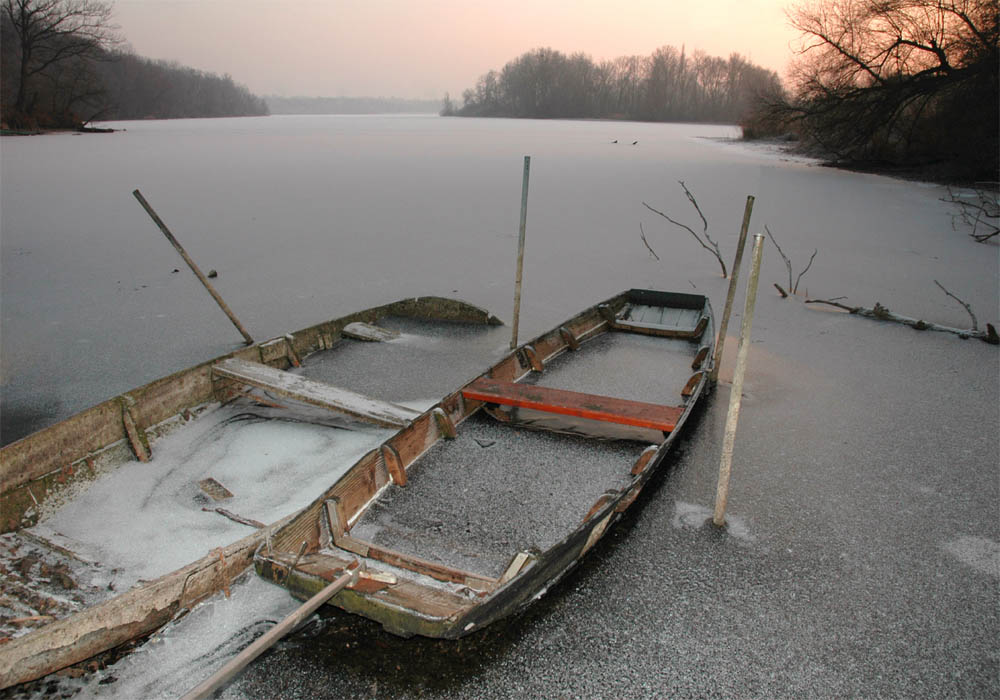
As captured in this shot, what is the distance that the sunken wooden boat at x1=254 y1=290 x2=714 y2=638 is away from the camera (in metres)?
2.21

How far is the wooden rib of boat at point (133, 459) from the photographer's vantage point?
6.26 feet

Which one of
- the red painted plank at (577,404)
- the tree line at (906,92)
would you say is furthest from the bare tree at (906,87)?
the red painted plank at (577,404)

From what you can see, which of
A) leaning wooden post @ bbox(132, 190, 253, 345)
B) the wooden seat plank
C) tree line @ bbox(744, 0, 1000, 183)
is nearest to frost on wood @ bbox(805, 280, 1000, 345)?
the wooden seat plank

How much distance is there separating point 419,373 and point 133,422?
2135mm

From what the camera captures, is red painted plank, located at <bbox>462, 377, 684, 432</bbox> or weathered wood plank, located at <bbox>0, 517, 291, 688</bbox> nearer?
weathered wood plank, located at <bbox>0, 517, 291, 688</bbox>

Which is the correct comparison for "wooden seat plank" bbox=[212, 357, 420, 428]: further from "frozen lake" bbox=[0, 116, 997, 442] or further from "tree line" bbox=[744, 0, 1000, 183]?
"tree line" bbox=[744, 0, 1000, 183]

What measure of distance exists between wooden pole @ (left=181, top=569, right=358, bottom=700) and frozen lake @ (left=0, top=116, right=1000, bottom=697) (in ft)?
1.03

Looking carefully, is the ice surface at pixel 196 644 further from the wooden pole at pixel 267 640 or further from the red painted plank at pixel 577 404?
the red painted plank at pixel 577 404

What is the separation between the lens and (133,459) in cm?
327

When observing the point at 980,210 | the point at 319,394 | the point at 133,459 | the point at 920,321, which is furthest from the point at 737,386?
the point at 980,210

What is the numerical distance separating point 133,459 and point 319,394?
1.04 meters

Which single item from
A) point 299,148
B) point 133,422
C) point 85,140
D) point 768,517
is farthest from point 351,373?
point 85,140

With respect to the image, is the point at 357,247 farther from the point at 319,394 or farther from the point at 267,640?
the point at 267,640

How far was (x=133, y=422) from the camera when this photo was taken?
10.7 ft
